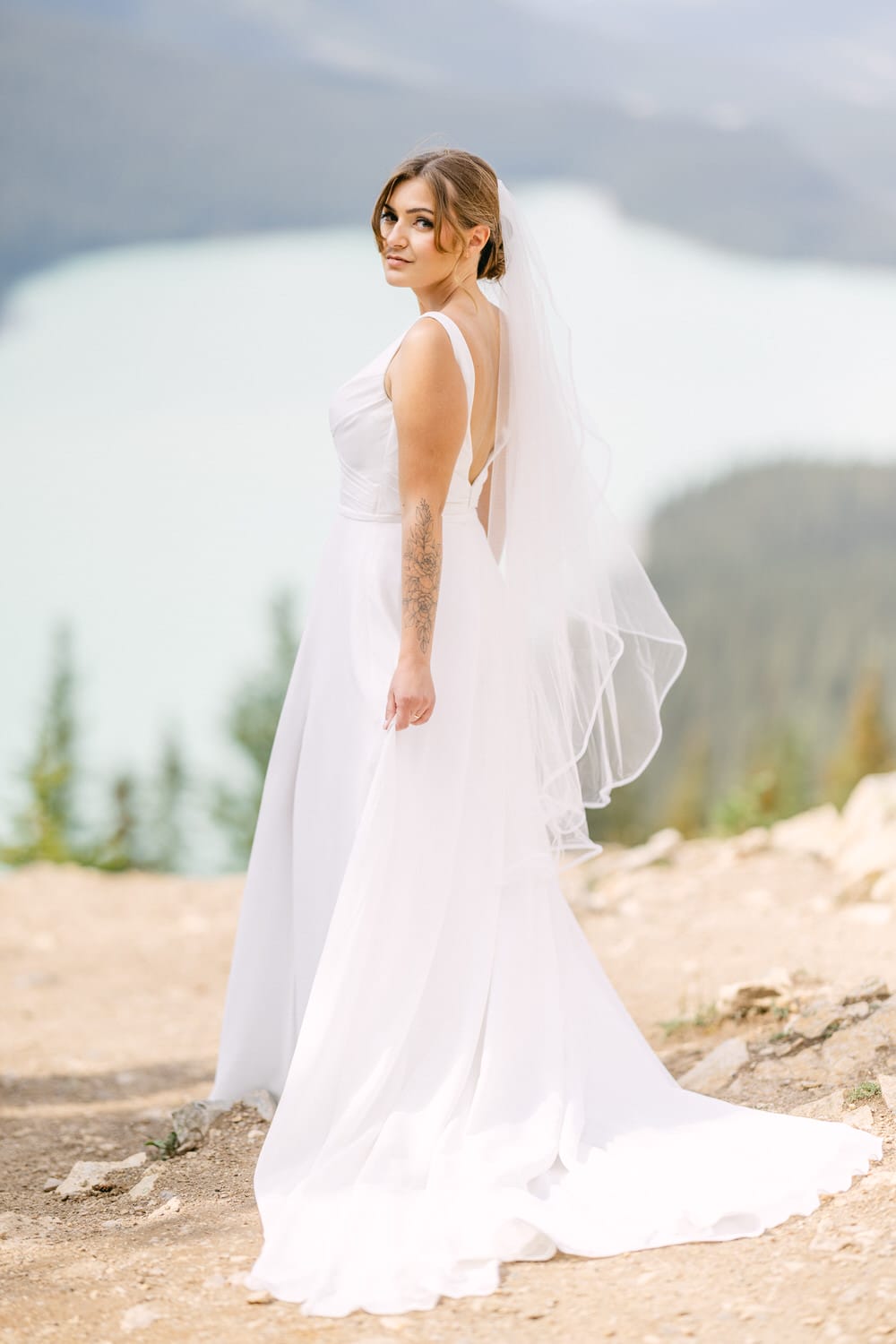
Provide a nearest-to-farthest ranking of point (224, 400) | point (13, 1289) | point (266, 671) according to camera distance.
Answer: point (13, 1289)
point (266, 671)
point (224, 400)

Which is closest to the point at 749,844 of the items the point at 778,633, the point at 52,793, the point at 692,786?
the point at 52,793

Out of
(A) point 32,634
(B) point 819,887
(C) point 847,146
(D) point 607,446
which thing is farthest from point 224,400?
(D) point 607,446

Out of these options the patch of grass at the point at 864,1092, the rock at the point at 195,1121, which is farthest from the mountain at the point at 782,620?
the rock at the point at 195,1121

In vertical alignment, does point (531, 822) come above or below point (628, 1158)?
above

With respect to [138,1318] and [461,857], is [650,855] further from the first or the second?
[138,1318]

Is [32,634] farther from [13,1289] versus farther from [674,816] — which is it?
[13,1289]

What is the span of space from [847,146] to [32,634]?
29.8ft

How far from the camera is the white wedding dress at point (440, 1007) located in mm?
2129

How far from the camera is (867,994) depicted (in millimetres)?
3271

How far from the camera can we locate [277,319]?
11164mm

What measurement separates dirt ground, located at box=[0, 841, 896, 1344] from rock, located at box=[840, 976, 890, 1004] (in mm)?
139

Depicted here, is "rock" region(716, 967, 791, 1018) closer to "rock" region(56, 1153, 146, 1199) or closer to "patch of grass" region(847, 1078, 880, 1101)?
"patch of grass" region(847, 1078, 880, 1101)

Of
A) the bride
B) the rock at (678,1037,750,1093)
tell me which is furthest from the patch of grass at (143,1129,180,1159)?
the rock at (678,1037,750,1093)

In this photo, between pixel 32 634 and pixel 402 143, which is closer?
pixel 32 634
